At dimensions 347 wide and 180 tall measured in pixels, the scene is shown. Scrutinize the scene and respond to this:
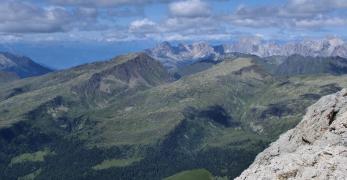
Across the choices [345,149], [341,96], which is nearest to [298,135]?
[341,96]

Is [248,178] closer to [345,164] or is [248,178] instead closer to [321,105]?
[345,164]

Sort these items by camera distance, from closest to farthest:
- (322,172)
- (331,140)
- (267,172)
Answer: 1. (322,172)
2. (267,172)
3. (331,140)

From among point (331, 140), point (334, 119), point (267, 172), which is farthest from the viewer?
point (334, 119)

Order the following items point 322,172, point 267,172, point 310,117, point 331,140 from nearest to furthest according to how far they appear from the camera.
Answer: point 322,172
point 267,172
point 331,140
point 310,117

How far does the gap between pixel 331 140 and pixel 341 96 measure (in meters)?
17.6

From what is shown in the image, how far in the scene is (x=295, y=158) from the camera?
4641cm

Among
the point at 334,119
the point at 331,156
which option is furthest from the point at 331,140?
the point at 331,156

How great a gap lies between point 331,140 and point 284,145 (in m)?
18.5

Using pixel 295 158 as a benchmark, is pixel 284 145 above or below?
below

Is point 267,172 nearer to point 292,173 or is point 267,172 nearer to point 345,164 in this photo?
point 292,173

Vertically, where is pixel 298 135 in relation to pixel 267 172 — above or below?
below

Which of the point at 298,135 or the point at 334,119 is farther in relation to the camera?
the point at 298,135

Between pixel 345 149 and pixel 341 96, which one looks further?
pixel 341 96

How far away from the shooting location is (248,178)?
157 feet
